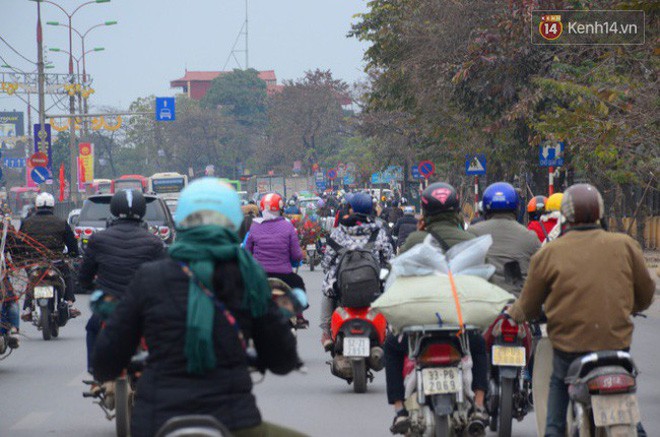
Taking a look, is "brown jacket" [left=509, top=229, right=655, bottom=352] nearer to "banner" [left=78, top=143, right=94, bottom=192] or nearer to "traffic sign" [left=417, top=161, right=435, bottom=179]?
"traffic sign" [left=417, top=161, right=435, bottom=179]

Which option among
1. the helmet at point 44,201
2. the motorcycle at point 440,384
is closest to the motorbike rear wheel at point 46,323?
the helmet at point 44,201

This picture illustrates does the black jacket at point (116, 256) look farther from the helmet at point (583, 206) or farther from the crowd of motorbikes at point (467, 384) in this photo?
the helmet at point (583, 206)

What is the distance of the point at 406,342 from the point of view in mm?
7531

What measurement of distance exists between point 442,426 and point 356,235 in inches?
154

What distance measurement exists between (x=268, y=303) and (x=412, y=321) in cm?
250

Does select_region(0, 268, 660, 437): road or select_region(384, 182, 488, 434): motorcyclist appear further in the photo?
select_region(0, 268, 660, 437): road

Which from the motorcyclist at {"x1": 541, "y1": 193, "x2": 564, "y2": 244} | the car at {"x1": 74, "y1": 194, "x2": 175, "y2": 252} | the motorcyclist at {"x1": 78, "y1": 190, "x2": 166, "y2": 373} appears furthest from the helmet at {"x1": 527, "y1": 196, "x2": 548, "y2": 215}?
the car at {"x1": 74, "y1": 194, "x2": 175, "y2": 252}

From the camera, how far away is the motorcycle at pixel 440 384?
23.3ft

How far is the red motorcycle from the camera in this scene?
10797 mm

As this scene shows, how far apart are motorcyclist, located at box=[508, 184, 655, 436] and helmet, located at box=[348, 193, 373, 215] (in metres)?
4.50

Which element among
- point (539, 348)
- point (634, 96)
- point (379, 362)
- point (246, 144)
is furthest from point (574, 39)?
point (246, 144)

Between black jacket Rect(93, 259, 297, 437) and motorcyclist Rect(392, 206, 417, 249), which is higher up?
black jacket Rect(93, 259, 297, 437)

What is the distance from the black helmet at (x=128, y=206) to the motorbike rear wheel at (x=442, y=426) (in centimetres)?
307
